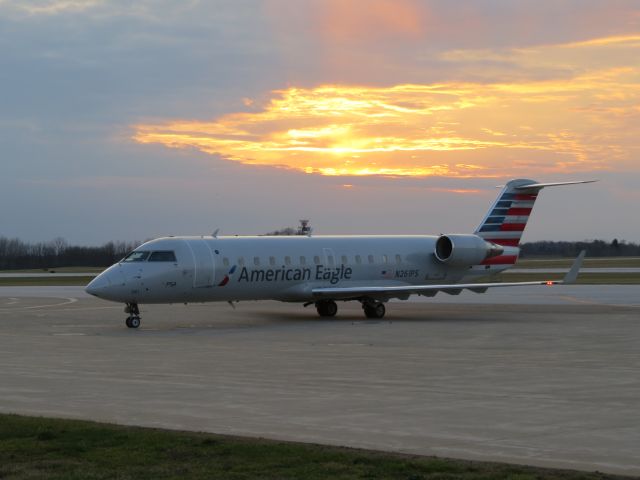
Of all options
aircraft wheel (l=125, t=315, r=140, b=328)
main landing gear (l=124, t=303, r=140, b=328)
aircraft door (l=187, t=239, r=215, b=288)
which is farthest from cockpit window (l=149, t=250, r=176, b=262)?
aircraft wheel (l=125, t=315, r=140, b=328)

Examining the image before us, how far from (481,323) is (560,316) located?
4.05 metres

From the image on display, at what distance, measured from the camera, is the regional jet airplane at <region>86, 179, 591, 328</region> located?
105 ft

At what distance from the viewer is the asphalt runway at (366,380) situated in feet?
39.1

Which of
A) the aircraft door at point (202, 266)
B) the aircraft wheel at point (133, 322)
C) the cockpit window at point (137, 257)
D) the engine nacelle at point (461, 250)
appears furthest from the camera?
the engine nacelle at point (461, 250)

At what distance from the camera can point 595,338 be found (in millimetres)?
25625

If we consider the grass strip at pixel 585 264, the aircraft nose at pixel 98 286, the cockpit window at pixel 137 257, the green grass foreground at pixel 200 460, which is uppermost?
the cockpit window at pixel 137 257

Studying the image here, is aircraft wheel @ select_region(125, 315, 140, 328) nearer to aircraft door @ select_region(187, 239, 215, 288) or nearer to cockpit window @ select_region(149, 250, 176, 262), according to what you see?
cockpit window @ select_region(149, 250, 176, 262)

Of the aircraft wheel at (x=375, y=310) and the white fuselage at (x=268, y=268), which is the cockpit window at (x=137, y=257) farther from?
the aircraft wheel at (x=375, y=310)

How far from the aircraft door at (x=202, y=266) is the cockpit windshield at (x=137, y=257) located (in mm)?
1583

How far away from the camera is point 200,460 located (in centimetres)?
1049

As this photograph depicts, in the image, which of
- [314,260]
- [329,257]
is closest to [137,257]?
[314,260]

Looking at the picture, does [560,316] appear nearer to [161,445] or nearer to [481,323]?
[481,323]

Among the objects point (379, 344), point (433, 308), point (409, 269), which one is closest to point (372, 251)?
point (409, 269)

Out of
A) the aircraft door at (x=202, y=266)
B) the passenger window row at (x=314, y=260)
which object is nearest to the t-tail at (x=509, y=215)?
the passenger window row at (x=314, y=260)
